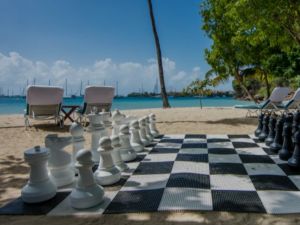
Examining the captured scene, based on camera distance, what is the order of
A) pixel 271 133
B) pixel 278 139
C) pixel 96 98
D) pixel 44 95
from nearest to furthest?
pixel 278 139
pixel 271 133
pixel 44 95
pixel 96 98

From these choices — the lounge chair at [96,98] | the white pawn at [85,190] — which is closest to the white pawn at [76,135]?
the white pawn at [85,190]

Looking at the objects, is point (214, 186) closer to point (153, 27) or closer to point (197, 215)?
point (197, 215)

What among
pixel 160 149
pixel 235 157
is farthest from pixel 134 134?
pixel 235 157

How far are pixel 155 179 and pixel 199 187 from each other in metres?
0.34

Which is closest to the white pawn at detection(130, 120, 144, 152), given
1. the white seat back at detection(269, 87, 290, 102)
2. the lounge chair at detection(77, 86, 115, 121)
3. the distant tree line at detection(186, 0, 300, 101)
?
the distant tree line at detection(186, 0, 300, 101)

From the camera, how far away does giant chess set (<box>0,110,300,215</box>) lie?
1363 mm

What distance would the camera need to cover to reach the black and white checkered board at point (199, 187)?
1342mm

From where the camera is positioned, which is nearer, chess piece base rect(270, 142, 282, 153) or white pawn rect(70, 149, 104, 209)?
white pawn rect(70, 149, 104, 209)

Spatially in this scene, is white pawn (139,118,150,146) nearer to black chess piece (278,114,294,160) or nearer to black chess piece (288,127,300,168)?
black chess piece (278,114,294,160)

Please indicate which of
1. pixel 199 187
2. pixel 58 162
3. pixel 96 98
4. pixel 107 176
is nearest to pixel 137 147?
pixel 107 176

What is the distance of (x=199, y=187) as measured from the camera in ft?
5.19

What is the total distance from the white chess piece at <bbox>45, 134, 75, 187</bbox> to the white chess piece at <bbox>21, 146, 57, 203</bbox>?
0.17 metres

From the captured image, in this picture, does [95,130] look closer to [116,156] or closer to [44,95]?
[116,156]

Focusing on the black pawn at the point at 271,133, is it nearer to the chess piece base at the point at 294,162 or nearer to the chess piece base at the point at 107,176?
the chess piece base at the point at 294,162
